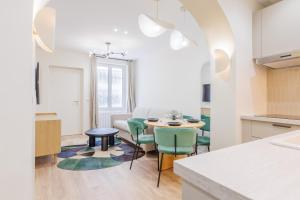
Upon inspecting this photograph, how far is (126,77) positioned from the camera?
6398 mm

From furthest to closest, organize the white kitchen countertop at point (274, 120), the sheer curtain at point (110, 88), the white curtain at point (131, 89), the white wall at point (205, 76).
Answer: the white curtain at point (131, 89) → the sheer curtain at point (110, 88) → the white wall at point (205, 76) → the white kitchen countertop at point (274, 120)

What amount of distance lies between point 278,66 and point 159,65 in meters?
3.19

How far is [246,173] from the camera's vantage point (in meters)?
0.60

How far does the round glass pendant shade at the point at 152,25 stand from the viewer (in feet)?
7.18

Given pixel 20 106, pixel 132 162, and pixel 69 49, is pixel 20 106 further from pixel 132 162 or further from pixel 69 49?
pixel 69 49

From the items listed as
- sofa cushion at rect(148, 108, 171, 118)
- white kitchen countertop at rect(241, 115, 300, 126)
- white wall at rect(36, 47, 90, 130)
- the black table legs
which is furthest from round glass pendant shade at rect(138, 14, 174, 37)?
white wall at rect(36, 47, 90, 130)

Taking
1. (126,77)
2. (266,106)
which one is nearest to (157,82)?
(126,77)

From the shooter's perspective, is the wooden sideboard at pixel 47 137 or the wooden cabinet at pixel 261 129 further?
the wooden sideboard at pixel 47 137

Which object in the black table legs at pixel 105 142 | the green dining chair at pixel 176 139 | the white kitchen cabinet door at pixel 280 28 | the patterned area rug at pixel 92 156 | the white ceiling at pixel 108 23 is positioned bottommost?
the patterned area rug at pixel 92 156

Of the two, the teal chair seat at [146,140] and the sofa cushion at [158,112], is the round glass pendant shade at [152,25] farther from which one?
the sofa cushion at [158,112]

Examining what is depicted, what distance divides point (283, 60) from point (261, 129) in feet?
2.76

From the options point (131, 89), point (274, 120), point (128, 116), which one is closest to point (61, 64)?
point (131, 89)

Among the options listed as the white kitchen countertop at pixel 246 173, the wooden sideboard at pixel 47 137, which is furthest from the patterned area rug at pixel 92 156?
the white kitchen countertop at pixel 246 173

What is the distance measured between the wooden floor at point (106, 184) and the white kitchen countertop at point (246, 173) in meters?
1.57
